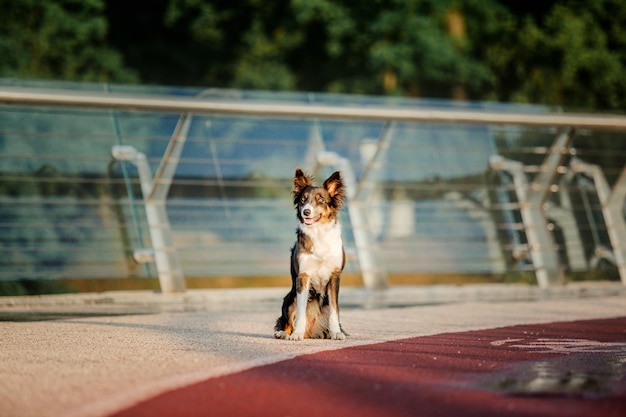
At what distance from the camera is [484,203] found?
39.5 feet

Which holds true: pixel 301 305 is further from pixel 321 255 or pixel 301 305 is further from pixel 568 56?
pixel 568 56

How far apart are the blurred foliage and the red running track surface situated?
1667 cm

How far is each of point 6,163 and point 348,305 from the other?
142 inches

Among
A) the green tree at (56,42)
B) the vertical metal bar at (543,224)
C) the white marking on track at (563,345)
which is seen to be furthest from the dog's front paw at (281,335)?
the green tree at (56,42)

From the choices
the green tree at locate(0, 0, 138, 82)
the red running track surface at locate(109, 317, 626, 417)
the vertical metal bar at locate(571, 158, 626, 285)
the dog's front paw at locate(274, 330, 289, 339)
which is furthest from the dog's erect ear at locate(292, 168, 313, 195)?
the green tree at locate(0, 0, 138, 82)

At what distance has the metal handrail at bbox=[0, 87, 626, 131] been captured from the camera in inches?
352

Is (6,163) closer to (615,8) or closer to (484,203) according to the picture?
(484,203)

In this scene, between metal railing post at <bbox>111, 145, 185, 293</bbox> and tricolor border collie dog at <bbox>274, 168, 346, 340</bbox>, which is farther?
metal railing post at <bbox>111, 145, 185, 293</bbox>

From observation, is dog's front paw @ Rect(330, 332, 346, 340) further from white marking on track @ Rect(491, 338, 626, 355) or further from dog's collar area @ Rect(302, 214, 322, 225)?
white marking on track @ Rect(491, 338, 626, 355)

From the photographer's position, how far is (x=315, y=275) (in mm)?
6723

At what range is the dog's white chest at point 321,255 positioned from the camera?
668cm

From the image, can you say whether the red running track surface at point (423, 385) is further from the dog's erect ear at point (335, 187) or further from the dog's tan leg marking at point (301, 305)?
the dog's erect ear at point (335, 187)

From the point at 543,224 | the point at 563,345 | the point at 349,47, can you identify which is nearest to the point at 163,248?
the point at 543,224

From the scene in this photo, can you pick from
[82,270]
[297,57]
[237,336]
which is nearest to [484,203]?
[82,270]
